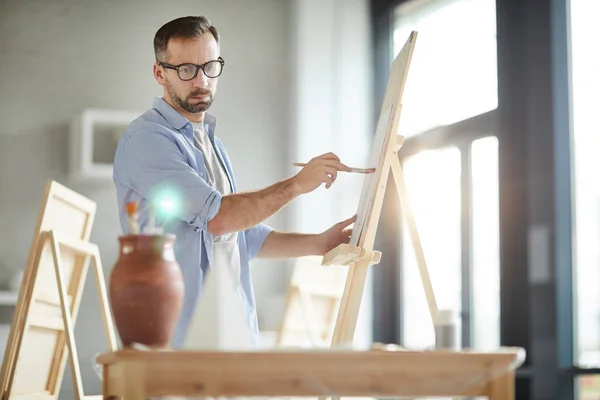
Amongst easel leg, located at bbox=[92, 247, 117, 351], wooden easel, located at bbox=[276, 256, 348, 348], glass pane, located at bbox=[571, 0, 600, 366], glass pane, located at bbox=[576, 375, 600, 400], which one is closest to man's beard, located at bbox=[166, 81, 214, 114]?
easel leg, located at bbox=[92, 247, 117, 351]

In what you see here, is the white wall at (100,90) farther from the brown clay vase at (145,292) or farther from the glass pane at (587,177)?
the brown clay vase at (145,292)

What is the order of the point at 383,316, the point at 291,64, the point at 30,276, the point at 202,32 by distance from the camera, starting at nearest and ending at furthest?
the point at 202,32, the point at 30,276, the point at 383,316, the point at 291,64

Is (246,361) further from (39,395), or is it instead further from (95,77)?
(95,77)

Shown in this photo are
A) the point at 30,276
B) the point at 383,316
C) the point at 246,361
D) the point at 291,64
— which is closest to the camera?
the point at 246,361

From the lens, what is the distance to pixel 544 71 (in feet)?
11.4

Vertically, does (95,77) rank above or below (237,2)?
below

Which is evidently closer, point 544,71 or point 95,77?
point 544,71

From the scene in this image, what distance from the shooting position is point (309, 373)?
63.7 inches

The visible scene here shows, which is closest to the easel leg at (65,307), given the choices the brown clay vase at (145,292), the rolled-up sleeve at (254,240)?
the rolled-up sleeve at (254,240)

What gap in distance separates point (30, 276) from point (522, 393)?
6.52 feet

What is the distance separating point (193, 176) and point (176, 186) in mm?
51

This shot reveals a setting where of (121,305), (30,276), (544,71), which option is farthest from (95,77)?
(121,305)

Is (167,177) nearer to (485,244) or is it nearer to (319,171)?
(319,171)

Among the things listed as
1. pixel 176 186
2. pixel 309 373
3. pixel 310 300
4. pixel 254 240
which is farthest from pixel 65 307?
pixel 309 373
